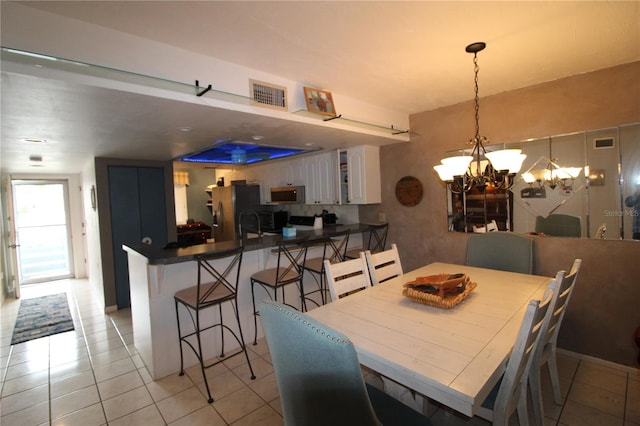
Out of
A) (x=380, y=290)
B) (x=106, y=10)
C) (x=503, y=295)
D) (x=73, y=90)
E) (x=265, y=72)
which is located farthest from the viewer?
(x=265, y=72)

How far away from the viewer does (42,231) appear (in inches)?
226

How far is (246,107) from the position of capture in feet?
7.02

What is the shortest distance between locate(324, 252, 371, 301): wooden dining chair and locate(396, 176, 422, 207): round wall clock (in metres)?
1.56

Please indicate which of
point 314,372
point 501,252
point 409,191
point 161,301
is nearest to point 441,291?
point 314,372

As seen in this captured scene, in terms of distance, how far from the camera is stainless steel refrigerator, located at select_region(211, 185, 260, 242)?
17.3 ft

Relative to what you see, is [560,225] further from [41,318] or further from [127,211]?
[41,318]

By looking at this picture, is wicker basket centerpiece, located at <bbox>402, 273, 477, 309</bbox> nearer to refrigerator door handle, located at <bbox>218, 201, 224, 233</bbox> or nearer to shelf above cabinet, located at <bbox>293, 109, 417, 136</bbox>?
shelf above cabinet, located at <bbox>293, 109, 417, 136</bbox>

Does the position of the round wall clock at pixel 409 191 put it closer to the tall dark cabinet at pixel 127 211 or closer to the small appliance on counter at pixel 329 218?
the small appliance on counter at pixel 329 218

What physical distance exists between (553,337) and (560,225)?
1177mm

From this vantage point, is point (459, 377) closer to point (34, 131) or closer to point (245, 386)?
point (245, 386)

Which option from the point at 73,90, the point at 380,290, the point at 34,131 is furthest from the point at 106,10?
the point at 380,290

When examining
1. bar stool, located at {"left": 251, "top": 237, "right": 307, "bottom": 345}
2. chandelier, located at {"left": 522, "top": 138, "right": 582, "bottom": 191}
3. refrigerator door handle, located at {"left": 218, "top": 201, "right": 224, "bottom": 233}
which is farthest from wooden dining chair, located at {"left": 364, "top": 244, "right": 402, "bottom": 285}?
refrigerator door handle, located at {"left": 218, "top": 201, "right": 224, "bottom": 233}

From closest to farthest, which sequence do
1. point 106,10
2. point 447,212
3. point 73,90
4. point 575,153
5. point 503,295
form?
point 106,10 < point 73,90 < point 503,295 < point 575,153 < point 447,212

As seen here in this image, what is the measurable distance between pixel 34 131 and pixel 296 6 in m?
2.48
